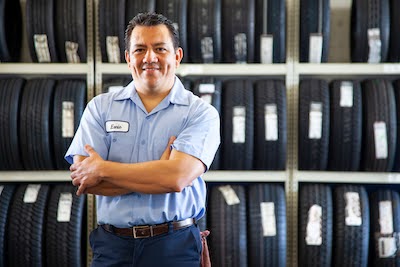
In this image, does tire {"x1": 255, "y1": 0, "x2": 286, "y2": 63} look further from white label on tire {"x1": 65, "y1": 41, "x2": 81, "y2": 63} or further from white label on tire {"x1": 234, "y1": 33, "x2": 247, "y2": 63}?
white label on tire {"x1": 65, "y1": 41, "x2": 81, "y2": 63}

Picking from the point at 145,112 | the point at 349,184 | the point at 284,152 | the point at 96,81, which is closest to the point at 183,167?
the point at 145,112

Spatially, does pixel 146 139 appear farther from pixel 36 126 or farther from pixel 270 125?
pixel 36 126

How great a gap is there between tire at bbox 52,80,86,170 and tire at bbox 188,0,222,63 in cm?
93

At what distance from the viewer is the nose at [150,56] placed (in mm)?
2082

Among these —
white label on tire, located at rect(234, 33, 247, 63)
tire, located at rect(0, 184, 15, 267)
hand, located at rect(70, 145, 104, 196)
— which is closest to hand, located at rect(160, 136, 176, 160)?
hand, located at rect(70, 145, 104, 196)

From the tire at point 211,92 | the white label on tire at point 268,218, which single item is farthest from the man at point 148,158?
the white label on tire at point 268,218

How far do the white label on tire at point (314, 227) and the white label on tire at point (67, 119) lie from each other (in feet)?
6.08

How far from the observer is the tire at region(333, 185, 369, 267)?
3.28m

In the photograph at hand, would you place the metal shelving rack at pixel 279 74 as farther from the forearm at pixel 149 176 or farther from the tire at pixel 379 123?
the forearm at pixel 149 176

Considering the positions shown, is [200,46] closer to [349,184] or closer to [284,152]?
[284,152]

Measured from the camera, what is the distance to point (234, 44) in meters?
3.40

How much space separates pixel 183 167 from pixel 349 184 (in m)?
2.02

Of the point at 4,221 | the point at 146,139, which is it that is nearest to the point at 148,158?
the point at 146,139

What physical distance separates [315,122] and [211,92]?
79 centimetres
